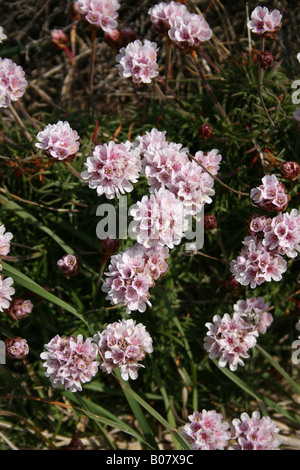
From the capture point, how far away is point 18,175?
2.66m

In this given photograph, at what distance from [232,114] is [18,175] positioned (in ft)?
4.09

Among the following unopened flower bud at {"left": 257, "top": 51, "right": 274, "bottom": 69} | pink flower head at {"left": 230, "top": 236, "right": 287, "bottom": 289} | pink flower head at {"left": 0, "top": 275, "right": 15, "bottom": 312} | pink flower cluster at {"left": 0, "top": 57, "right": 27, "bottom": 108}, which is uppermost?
unopened flower bud at {"left": 257, "top": 51, "right": 274, "bottom": 69}

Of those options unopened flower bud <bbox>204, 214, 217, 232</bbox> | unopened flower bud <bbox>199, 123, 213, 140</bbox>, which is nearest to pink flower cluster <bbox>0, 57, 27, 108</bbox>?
unopened flower bud <bbox>199, 123, 213, 140</bbox>

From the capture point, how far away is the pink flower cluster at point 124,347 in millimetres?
1989

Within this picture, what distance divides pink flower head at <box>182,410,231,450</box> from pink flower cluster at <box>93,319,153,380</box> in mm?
383

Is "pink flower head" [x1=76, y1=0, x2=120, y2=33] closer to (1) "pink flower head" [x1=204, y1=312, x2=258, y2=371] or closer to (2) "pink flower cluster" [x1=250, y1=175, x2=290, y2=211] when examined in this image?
(2) "pink flower cluster" [x1=250, y1=175, x2=290, y2=211]

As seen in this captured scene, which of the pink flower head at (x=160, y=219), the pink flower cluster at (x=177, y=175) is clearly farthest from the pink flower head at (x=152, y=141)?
the pink flower head at (x=160, y=219)

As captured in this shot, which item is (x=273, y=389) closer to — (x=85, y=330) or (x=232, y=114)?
(x=85, y=330)

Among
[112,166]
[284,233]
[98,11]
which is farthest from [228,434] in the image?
[98,11]

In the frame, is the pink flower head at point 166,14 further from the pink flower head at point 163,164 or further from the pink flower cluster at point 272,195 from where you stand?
the pink flower cluster at point 272,195

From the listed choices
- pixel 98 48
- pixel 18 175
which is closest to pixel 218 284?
pixel 18 175

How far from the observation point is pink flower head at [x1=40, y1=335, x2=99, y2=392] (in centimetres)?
202

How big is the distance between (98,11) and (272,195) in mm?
1272

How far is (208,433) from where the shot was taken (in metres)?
2.09
